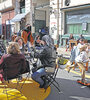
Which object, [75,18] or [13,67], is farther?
[75,18]

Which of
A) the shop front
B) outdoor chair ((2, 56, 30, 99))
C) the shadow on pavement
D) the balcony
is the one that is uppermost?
the balcony

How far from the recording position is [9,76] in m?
3.99

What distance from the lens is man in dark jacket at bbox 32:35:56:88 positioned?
4426 millimetres

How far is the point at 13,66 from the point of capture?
12.8 feet

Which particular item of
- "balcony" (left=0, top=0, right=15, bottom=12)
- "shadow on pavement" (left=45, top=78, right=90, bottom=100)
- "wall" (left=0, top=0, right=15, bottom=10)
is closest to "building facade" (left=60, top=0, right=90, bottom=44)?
"shadow on pavement" (left=45, top=78, right=90, bottom=100)

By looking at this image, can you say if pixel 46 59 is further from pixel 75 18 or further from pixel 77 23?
pixel 75 18

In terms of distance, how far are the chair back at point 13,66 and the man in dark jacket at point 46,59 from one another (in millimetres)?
499

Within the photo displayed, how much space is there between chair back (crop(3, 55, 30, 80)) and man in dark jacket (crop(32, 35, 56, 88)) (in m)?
0.50

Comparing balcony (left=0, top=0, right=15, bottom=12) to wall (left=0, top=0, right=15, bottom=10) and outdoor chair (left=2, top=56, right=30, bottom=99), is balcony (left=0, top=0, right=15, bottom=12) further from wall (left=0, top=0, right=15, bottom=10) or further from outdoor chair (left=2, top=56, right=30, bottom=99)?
outdoor chair (left=2, top=56, right=30, bottom=99)

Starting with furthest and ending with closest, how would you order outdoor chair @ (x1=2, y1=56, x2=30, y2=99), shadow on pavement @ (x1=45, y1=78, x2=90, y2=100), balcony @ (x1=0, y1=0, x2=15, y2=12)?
balcony @ (x1=0, y1=0, x2=15, y2=12), shadow on pavement @ (x1=45, y1=78, x2=90, y2=100), outdoor chair @ (x1=2, y1=56, x2=30, y2=99)

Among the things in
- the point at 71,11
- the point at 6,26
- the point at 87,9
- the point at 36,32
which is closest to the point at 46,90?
the point at 87,9

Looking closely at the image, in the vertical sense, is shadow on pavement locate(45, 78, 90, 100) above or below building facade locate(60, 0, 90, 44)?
below

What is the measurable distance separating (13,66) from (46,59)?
0.98m

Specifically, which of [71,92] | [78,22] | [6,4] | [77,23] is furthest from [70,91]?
[6,4]
